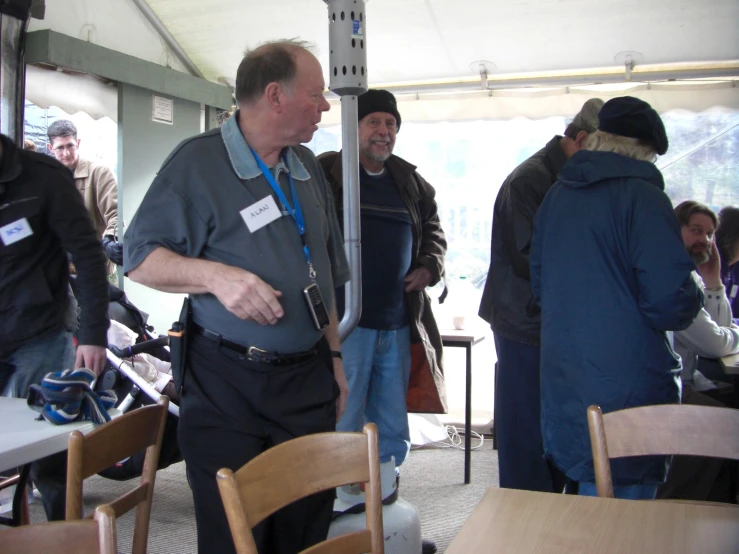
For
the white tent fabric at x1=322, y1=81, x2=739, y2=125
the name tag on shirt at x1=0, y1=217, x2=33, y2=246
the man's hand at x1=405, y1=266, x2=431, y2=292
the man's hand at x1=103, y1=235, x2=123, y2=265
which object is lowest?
the man's hand at x1=405, y1=266, x2=431, y2=292

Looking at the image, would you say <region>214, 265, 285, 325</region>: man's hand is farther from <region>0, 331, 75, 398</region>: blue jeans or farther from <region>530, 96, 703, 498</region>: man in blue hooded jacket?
<region>0, 331, 75, 398</region>: blue jeans

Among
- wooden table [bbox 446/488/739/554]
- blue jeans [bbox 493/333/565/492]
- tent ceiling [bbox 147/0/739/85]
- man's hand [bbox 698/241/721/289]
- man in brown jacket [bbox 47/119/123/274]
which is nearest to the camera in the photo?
wooden table [bbox 446/488/739/554]

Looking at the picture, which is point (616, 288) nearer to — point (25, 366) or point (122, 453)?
point (122, 453)

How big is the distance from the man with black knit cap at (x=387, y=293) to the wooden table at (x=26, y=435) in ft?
3.16

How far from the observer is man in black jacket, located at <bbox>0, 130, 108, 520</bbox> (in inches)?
80.5

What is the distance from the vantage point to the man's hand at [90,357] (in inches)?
82.0

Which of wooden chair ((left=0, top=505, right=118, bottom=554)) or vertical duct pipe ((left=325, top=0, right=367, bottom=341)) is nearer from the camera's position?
wooden chair ((left=0, top=505, right=118, bottom=554))

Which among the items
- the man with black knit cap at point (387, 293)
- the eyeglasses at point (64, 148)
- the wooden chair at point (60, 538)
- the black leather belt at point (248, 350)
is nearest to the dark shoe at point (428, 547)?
the man with black knit cap at point (387, 293)

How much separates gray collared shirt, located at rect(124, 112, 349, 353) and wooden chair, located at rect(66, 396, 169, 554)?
Result: 24 centimetres

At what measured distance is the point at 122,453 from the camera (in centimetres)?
141

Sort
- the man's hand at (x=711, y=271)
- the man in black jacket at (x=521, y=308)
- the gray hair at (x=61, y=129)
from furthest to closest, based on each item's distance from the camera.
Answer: the gray hair at (x=61, y=129)
the man's hand at (x=711, y=271)
the man in black jacket at (x=521, y=308)

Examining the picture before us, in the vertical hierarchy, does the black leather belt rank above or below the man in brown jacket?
below

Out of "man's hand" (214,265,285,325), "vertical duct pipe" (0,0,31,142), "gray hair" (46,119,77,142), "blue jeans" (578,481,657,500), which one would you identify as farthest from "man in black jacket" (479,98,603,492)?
"gray hair" (46,119,77,142)

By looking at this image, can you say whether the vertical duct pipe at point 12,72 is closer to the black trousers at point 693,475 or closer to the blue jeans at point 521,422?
the blue jeans at point 521,422
